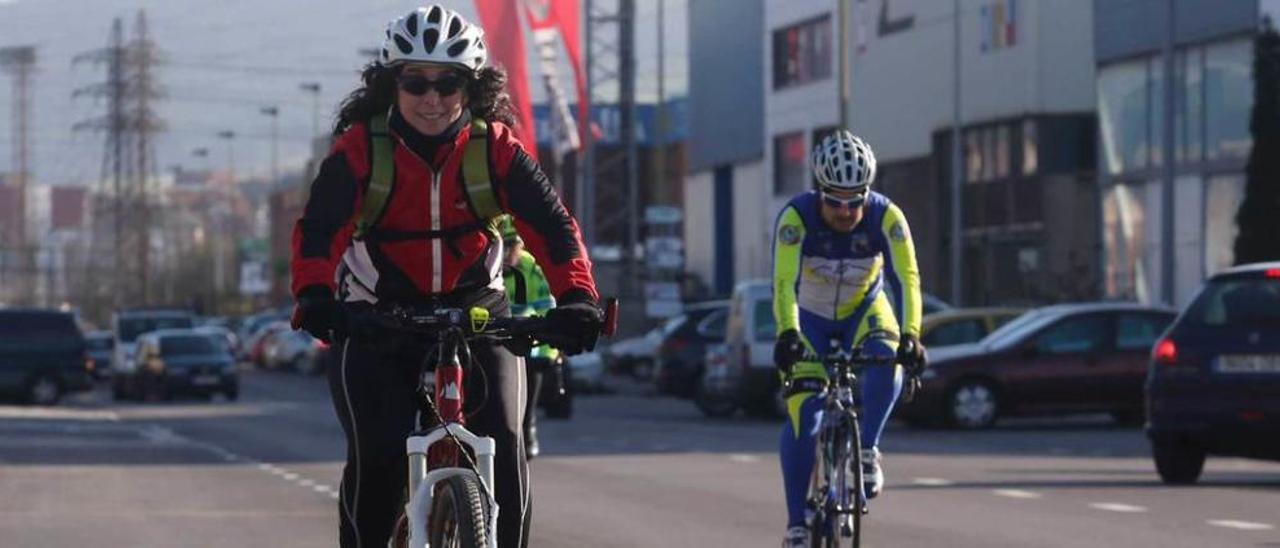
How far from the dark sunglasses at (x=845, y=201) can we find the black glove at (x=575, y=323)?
364 cm

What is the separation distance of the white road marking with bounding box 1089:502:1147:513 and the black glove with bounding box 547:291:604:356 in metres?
8.80

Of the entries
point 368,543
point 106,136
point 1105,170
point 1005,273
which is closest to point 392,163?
point 368,543

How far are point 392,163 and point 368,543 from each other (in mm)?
1053

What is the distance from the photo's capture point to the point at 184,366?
51.5m

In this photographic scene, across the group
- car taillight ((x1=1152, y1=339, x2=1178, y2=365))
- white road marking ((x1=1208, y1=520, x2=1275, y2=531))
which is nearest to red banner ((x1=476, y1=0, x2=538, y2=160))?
car taillight ((x1=1152, y1=339, x2=1178, y2=365))

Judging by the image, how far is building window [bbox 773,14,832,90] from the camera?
67.2 meters

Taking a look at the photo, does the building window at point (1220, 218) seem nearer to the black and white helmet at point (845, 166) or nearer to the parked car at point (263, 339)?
the black and white helmet at point (845, 166)

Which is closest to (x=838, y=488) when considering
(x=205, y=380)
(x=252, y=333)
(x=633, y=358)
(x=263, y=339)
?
(x=633, y=358)

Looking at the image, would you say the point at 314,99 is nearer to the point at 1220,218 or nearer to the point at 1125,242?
the point at 1125,242

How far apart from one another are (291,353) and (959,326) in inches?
1870

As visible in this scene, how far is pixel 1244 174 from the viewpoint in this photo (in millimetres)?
43719

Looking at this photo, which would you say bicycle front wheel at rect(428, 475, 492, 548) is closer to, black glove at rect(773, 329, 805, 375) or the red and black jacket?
the red and black jacket

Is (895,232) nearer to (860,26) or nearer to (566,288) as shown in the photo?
(566,288)

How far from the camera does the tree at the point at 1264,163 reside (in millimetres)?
39156
